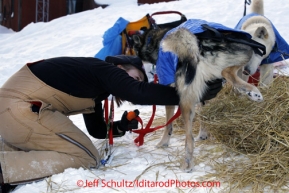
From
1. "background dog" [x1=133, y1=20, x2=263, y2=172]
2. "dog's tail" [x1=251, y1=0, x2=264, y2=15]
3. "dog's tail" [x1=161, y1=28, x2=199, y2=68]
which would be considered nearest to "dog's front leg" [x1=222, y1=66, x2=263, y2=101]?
"background dog" [x1=133, y1=20, x2=263, y2=172]

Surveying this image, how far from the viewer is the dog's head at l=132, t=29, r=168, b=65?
2.85m

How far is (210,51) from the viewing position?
7.45 ft

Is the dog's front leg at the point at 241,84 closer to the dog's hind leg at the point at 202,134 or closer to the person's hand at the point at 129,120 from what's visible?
the dog's hind leg at the point at 202,134

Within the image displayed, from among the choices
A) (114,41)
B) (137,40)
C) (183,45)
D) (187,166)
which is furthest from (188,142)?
(114,41)

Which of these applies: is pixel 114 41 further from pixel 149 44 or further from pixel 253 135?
pixel 253 135

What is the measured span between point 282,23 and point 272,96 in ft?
13.4

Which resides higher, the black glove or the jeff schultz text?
the black glove

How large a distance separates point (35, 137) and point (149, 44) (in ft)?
3.65

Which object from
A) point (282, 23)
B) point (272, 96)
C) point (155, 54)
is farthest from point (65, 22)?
point (272, 96)

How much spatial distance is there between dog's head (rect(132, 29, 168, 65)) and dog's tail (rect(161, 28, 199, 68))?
45 centimetres

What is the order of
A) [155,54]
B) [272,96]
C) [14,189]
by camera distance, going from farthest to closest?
[155,54] → [272,96] → [14,189]

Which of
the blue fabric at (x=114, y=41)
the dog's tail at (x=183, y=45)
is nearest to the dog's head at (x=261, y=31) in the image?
the dog's tail at (x=183, y=45)

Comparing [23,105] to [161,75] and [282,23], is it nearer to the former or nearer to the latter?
[161,75]

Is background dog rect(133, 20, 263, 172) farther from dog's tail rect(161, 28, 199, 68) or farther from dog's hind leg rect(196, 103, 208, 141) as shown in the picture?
dog's hind leg rect(196, 103, 208, 141)
